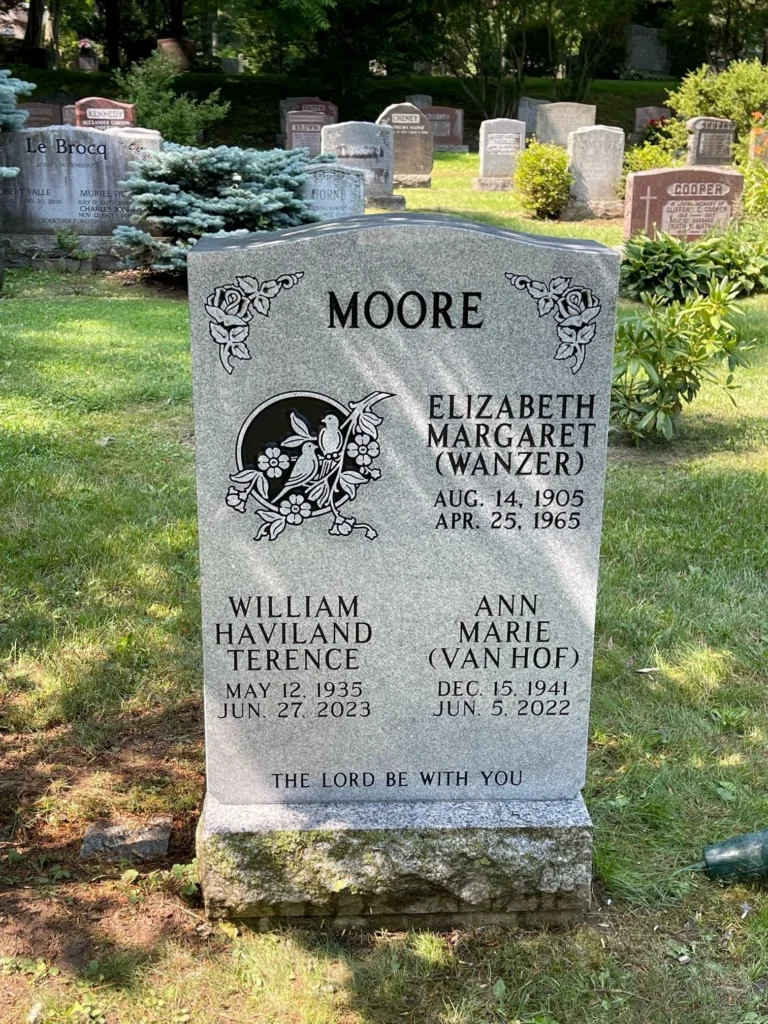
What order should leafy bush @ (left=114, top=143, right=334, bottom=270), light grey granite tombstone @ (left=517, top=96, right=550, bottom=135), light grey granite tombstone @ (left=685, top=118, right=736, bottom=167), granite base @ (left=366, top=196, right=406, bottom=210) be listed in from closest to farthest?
leafy bush @ (left=114, top=143, right=334, bottom=270), granite base @ (left=366, top=196, right=406, bottom=210), light grey granite tombstone @ (left=685, top=118, right=736, bottom=167), light grey granite tombstone @ (left=517, top=96, right=550, bottom=135)

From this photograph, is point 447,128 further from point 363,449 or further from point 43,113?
point 363,449

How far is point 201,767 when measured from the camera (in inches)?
142

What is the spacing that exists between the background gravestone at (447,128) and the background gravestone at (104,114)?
9.70 meters

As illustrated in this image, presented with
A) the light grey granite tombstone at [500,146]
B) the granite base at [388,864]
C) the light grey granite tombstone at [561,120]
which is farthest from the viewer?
the light grey granite tombstone at [561,120]

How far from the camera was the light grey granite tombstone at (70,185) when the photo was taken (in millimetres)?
12789

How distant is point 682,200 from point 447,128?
15040 mm

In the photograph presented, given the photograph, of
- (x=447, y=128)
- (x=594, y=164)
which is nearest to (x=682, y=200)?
(x=594, y=164)

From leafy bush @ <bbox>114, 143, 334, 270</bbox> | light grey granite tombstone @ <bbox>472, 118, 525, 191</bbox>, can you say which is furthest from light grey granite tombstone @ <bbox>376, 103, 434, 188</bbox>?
leafy bush @ <bbox>114, 143, 334, 270</bbox>

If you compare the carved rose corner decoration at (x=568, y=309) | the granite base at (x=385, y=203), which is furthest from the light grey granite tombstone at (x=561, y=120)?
the carved rose corner decoration at (x=568, y=309)

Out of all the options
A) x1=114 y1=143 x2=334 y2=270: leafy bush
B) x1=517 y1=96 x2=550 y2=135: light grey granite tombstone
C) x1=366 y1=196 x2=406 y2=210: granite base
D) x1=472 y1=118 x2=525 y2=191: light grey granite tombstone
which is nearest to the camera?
x1=114 y1=143 x2=334 y2=270: leafy bush

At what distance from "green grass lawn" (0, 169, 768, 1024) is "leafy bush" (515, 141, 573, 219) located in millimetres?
11709

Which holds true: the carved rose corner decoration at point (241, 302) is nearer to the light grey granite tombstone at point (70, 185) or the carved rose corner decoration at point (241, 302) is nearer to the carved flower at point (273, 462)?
the carved flower at point (273, 462)

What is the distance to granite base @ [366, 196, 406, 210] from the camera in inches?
719

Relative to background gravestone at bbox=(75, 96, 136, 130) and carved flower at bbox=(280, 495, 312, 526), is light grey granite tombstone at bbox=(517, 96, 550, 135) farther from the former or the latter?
carved flower at bbox=(280, 495, 312, 526)
